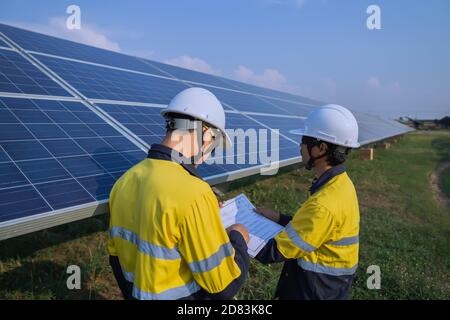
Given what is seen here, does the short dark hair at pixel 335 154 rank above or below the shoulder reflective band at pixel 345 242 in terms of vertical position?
above

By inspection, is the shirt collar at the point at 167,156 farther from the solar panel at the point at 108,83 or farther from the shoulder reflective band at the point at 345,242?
the solar panel at the point at 108,83

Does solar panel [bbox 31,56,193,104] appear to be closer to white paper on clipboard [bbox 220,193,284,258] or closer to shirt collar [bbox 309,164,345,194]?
white paper on clipboard [bbox 220,193,284,258]

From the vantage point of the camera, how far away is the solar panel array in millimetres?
2795

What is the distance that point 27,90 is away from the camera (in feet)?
15.0

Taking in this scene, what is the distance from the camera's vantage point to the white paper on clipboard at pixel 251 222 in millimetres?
2449

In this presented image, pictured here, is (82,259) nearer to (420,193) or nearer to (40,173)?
(40,173)

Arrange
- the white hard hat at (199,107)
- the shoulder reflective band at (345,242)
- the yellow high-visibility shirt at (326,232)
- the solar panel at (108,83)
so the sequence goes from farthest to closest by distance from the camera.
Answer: the solar panel at (108,83), the shoulder reflective band at (345,242), the yellow high-visibility shirt at (326,232), the white hard hat at (199,107)

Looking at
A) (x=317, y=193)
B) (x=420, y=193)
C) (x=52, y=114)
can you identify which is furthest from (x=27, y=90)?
(x=420, y=193)

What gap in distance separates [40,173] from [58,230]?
3.06m

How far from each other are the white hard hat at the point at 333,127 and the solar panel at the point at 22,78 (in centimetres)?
396

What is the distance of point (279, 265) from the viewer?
5.29 meters

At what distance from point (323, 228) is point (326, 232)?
5cm

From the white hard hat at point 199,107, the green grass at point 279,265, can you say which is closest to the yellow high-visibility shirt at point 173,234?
the white hard hat at point 199,107

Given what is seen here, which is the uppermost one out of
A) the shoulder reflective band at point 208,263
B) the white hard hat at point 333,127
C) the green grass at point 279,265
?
the white hard hat at point 333,127
